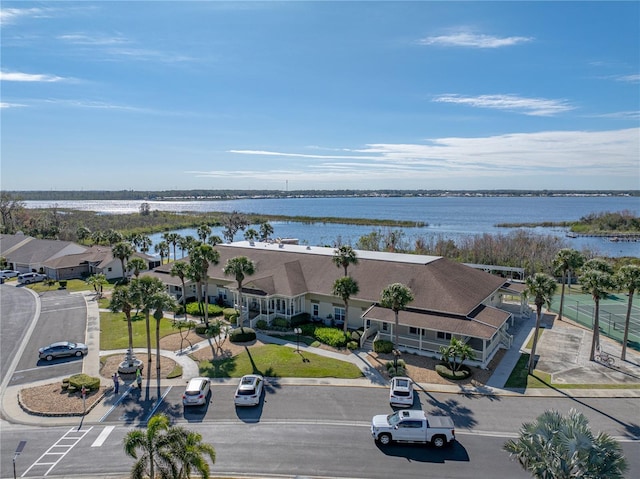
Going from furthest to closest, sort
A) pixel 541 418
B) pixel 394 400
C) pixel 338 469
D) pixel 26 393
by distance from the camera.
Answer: pixel 26 393 → pixel 394 400 → pixel 338 469 → pixel 541 418

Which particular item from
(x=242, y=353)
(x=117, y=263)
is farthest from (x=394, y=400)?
(x=117, y=263)

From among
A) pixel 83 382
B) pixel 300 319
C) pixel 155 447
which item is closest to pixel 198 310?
pixel 300 319

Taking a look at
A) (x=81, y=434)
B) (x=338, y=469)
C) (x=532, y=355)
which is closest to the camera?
(x=338, y=469)

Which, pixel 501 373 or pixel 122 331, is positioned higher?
pixel 501 373

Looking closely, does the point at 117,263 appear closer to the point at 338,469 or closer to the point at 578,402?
the point at 338,469

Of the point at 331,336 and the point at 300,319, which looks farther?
the point at 300,319

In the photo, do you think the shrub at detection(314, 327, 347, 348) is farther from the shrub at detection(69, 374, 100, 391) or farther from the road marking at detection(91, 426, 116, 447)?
the road marking at detection(91, 426, 116, 447)

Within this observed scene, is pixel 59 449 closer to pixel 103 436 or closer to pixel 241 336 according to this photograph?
pixel 103 436
